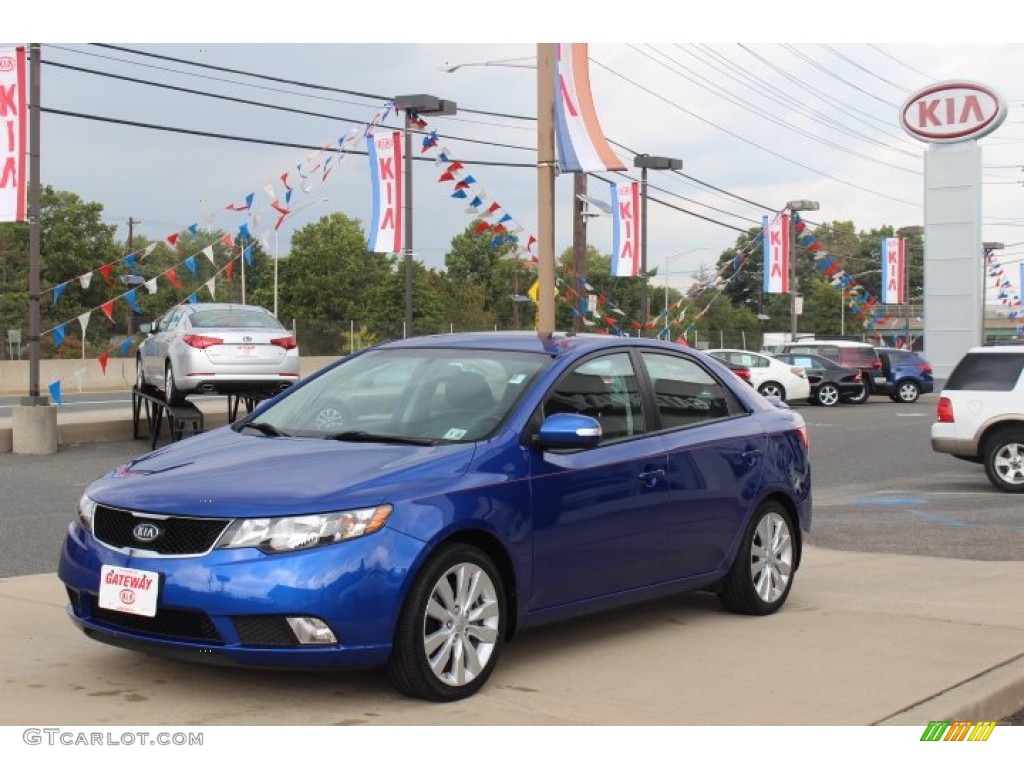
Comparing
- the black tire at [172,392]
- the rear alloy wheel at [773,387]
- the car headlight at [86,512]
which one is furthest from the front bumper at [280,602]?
the rear alloy wheel at [773,387]

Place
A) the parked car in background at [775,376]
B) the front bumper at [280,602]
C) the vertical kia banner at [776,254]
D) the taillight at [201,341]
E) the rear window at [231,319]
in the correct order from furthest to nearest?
the vertical kia banner at [776,254] → the parked car in background at [775,376] → the rear window at [231,319] → the taillight at [201,341] → the front bumper at [280,602]

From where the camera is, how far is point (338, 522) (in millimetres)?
5102

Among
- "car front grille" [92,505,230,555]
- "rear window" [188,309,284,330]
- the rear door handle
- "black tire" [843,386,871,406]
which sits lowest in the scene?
"black tire" [843,386,871,406]

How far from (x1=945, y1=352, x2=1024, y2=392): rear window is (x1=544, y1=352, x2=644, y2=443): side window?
9.03 meters

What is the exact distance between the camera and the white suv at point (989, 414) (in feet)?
48.0

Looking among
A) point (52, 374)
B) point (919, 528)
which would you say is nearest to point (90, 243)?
point (52, 374)

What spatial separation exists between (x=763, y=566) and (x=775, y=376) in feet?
84.9

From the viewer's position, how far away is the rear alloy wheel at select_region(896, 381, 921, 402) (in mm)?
36719

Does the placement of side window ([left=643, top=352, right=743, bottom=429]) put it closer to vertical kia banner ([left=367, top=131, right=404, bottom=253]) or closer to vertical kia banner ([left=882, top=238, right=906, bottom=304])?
vertical kia banner ([left=367, top=131, right=404, bottom=253])

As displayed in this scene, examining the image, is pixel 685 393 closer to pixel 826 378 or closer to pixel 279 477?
pixel 279 477

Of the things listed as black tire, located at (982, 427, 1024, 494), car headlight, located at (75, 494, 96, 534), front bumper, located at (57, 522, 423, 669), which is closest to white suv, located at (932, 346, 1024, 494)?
black tire, located at (982, 427, 1024, 494)

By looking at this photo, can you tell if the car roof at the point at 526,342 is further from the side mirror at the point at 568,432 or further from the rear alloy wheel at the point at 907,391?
the rear alloy wheel at the point at 907,391

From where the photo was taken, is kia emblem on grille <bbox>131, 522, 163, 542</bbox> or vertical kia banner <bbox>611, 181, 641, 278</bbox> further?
vertical kia banner <bbox>611, 181, 641, 278</bbox>

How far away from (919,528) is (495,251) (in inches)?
2411
